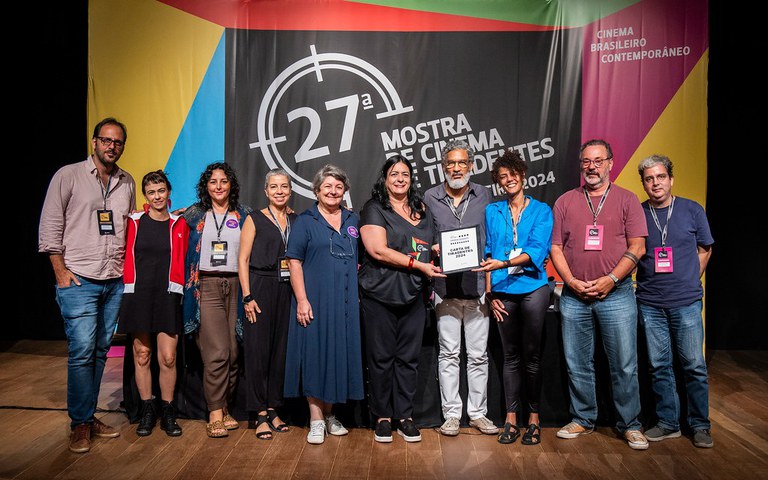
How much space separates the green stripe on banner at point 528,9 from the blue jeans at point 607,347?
8.86ft

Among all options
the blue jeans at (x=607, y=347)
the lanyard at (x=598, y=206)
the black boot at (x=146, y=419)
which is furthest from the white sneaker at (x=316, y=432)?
the lanyard at (x=598, y=206)

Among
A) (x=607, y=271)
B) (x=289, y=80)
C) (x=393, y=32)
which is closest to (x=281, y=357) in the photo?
(x=607, y=271)

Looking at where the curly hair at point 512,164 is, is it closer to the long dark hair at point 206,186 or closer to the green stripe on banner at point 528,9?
the long dark hair at point 206,186

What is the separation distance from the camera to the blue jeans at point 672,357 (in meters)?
3.52

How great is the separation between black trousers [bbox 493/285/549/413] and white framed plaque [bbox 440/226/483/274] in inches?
13.5

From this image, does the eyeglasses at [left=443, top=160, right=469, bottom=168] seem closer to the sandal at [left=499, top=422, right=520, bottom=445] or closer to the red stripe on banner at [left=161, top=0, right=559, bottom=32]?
the sandal at [left=499, top=422, right=520, bottom=445]

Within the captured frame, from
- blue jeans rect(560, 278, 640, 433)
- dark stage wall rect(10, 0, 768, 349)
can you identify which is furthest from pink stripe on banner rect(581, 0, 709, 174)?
blue jeans rect(560, 278, 640, 433)

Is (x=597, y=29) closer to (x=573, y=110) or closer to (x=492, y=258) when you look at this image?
(x=573, y=110)

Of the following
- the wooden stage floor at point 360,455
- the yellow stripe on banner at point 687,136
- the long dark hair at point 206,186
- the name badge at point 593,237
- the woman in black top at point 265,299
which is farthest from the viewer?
the yellow stripe on banner at point 687,136

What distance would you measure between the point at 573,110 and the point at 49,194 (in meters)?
3.97

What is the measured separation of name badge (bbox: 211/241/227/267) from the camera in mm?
3609

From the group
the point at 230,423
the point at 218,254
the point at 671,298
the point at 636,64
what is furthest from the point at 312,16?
the point at 671,298

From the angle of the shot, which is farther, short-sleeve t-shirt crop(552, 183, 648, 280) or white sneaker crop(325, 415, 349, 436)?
white sneaker crop(325, 415, 349, 436)

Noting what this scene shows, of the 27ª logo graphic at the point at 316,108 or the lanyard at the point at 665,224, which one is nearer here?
the lanyard at the point at 665,224
